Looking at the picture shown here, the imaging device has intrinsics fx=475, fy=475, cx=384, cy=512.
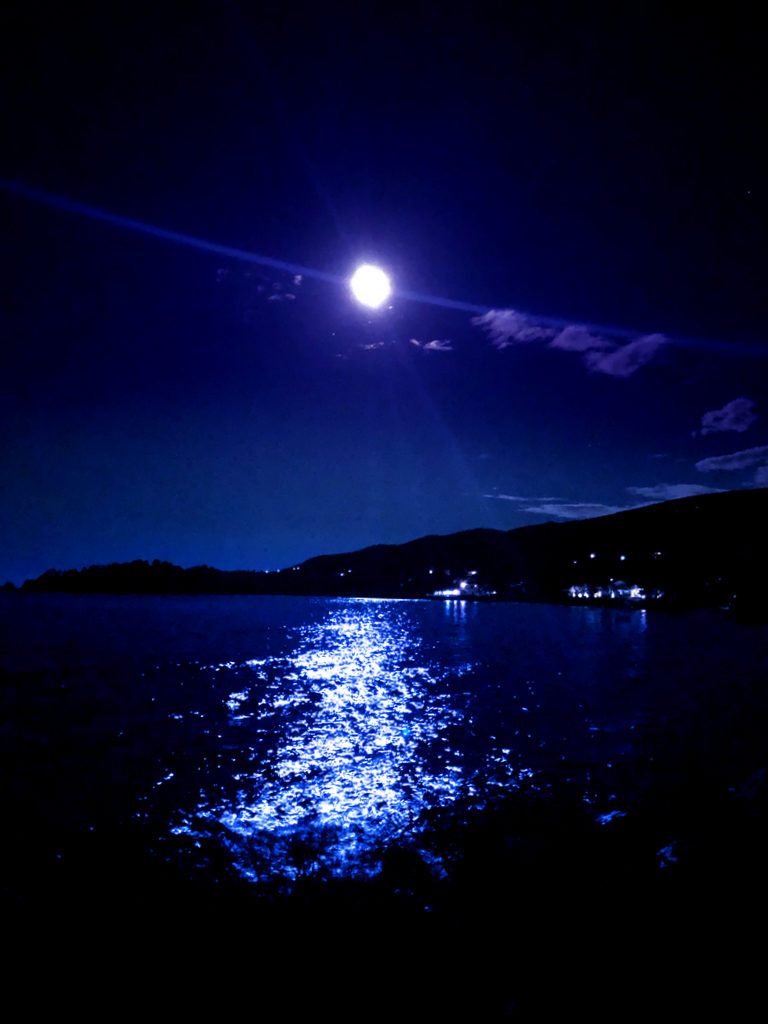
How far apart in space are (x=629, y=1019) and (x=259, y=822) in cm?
885

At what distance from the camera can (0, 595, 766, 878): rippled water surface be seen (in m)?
12.1

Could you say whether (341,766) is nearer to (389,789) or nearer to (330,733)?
(389,789)

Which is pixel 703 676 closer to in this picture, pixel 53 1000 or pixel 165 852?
pixel 165 852

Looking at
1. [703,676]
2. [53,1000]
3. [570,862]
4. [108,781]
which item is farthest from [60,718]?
[703,676]

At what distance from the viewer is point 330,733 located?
20281 millimetres

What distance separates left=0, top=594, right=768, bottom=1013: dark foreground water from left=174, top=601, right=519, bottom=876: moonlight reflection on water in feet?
0.29

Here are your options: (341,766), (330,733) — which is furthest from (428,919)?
(330,733)

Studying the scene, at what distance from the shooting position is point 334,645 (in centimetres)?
5878

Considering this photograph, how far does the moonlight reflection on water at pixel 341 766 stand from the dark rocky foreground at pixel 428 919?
82 centimetres

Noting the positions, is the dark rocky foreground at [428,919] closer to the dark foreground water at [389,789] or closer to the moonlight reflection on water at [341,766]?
the dark foreground water at [389,789]

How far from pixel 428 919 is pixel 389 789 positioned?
619cm

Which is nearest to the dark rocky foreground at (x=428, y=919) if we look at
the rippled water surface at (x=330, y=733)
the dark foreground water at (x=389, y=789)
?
the dark foreground water at (x=389, y=789)

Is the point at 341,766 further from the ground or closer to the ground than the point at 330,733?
further from the ground

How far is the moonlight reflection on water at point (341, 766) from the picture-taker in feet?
36.5
